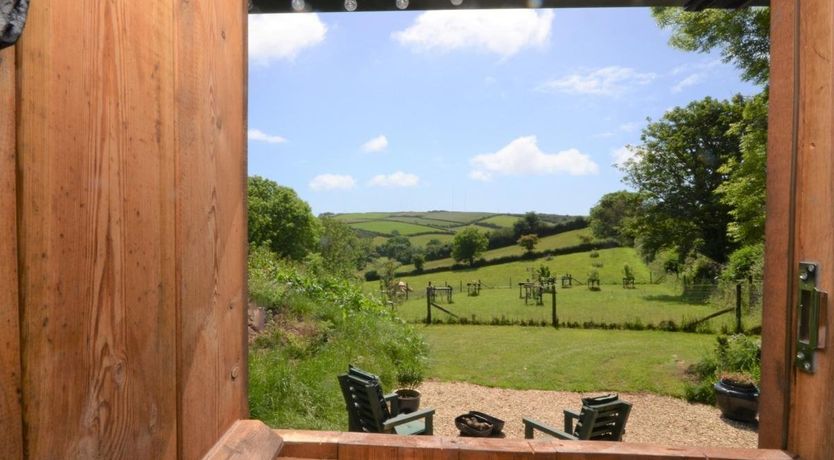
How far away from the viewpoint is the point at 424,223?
39062mm

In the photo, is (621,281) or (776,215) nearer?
(776,215)

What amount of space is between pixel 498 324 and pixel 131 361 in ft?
52.9

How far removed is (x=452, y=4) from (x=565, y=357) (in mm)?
11916

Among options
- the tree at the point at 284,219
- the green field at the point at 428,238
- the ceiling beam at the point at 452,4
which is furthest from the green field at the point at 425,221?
the ceiling beam at the point at 452,4

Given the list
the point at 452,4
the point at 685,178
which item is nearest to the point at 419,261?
the point at 685,178

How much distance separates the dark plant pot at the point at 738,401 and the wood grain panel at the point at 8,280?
8.10 m

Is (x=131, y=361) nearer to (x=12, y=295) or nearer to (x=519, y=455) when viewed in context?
(x=12, y=295)

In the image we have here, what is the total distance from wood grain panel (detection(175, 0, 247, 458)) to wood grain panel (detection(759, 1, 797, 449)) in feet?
3.80

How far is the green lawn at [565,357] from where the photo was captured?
9789mm

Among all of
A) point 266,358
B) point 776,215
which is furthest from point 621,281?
point 776,215

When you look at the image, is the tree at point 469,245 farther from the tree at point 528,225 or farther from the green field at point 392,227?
the green field at point 392,227

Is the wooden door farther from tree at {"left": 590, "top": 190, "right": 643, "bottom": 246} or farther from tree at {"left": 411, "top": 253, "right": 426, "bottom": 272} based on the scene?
tree at {"left": 411, "top": 253, "right": 426, "bottom": 272}

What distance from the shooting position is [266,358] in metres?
6.42

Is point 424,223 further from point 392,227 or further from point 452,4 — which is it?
point 452,4
